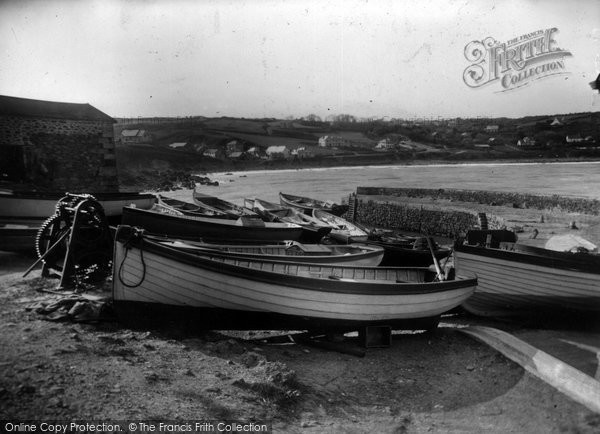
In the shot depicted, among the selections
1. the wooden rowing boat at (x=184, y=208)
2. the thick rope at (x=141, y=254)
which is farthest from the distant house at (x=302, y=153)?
the thick rope at (x=141, y=254)

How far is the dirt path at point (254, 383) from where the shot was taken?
4461 mm

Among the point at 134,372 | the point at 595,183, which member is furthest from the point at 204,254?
the point at 595,183

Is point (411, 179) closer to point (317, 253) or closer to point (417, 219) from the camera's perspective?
point (417, 219)

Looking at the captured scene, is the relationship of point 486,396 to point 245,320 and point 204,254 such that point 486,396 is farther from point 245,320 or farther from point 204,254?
point 204,254

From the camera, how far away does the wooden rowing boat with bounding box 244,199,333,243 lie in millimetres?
13727

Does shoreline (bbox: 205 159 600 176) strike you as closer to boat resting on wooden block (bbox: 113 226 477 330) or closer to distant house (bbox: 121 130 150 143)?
distant house (bbox: 121 130 150 143)

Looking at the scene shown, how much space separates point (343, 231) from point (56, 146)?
14530 millimetres

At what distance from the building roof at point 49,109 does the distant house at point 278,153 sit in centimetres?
3476

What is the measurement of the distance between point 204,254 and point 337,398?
3.68 m

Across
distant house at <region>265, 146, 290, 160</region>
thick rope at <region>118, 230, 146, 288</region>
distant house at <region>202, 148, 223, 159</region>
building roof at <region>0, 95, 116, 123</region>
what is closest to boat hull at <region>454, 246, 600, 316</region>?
thick rope at <region>118, 230, 146, 288</region>

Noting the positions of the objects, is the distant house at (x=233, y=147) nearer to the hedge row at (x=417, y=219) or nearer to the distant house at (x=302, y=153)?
the distant house at (x=302, y=153)

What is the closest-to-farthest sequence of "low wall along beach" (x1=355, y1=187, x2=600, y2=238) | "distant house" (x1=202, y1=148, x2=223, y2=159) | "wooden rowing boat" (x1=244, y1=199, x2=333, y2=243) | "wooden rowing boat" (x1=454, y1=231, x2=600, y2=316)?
1. "wooden rowing boat" (x1=454, y1=231, x2=600, y2=316)
2. "wooden rowing boat" (x1=244, y1=199, x2=333, y2=243)
3. "low wall along beach" (x1=355, y1=187, x2=600, y2=238)
4. "distant house" (x1=202, y1=148, x2=223, y2=159)

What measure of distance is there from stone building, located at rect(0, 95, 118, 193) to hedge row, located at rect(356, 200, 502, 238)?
15054mm

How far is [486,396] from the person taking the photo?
5.99 meters
